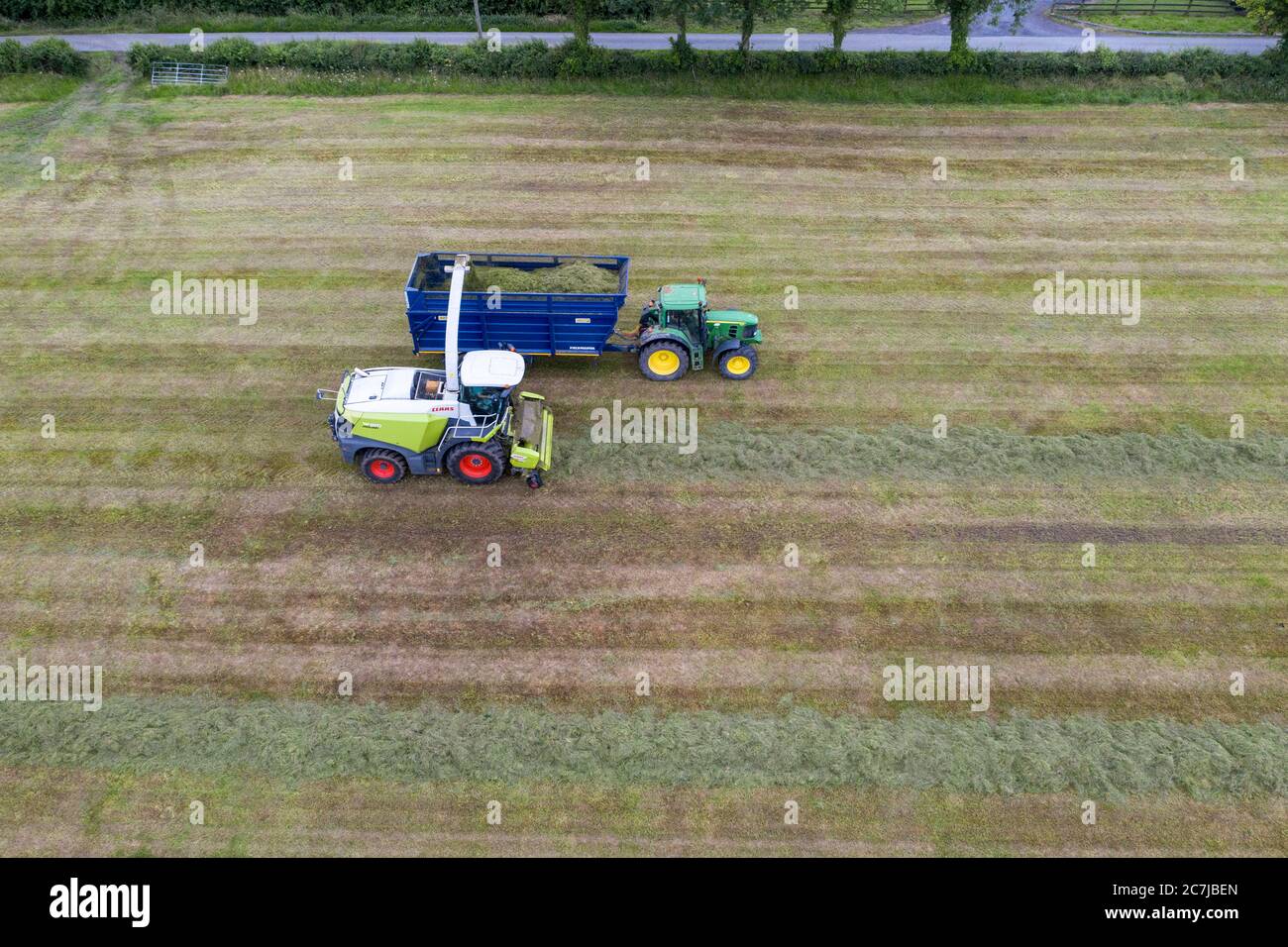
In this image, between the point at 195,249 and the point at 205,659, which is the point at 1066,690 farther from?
the point at 195,249

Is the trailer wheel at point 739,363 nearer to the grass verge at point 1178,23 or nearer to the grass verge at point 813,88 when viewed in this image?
the grass verge at point 813,88

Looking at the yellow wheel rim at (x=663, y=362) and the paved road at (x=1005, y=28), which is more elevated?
the paved road at (x=1005, y=28)

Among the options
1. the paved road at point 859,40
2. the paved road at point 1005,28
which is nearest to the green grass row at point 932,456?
the paved road at point 859,40

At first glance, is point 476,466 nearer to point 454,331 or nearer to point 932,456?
point 454,331

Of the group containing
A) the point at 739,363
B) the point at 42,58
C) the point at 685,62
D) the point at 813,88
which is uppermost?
the point at 685,62

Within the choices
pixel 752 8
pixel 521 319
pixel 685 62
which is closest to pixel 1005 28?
pixel 752 8

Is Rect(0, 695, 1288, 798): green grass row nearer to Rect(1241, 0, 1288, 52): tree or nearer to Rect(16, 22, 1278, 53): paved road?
Rect(1241, 0, 1288, 52): tree

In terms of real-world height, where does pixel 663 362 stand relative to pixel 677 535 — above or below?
above
